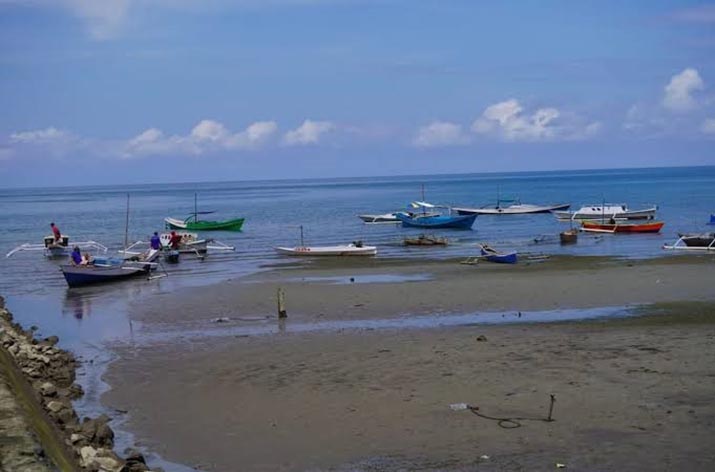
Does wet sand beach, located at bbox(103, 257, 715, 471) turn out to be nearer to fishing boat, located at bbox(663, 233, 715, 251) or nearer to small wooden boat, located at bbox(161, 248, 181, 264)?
fishing boat, located at bbox(663, 233, 715, 251)

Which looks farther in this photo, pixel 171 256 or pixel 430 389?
pixel 171 256

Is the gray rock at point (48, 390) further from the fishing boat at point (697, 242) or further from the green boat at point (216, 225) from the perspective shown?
the green boat at point (216, 225)

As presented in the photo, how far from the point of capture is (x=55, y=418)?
14055 mm

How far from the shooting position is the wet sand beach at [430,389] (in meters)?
12.7

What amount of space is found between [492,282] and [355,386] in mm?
16133

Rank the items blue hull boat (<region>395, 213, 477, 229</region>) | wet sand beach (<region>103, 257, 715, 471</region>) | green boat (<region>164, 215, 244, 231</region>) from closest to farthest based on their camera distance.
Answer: wet sand beach (<region>103, 257, 715, 471</region>) → blue hull boat (<region>395, 213, 477, 229</region>) → green boat (<region>164, 215, 244, 231</region>)


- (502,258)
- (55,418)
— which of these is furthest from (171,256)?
(55,418)

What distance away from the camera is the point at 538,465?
11.9m

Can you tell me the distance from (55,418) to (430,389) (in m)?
6.55

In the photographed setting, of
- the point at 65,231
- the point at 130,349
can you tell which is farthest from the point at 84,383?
the point at 65,231

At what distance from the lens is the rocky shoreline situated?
10.9 metres

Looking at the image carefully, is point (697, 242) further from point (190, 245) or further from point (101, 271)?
point (101, 271)

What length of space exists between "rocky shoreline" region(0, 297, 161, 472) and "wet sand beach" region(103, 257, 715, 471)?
3.00 ft

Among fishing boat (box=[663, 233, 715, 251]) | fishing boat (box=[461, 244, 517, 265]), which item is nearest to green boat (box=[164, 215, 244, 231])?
fishing boat (box=[461, 244, 517, 265])
